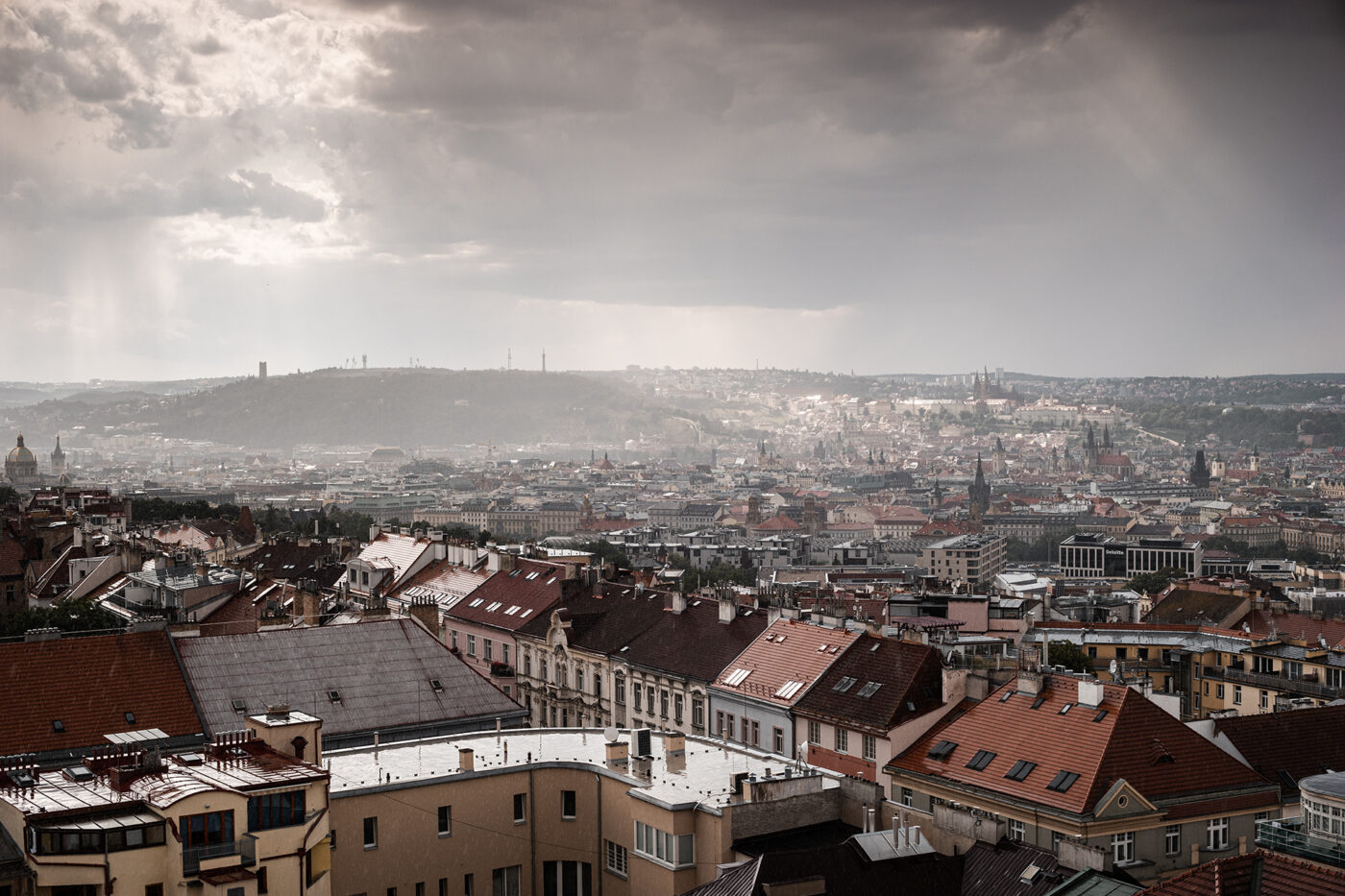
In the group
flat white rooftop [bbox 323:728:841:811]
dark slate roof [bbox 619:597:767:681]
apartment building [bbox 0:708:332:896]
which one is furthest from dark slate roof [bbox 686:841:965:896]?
dark slate roof [bbox 619:597:767:681]

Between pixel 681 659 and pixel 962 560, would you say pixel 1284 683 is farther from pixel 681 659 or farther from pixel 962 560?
pixel 962 560

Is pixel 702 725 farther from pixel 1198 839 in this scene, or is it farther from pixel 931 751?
pixel 1198 839

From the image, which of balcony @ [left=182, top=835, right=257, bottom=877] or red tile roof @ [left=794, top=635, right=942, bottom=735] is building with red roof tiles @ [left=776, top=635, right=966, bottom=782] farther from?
balcony @ [left=182, top=835, right=257, bottom=877]

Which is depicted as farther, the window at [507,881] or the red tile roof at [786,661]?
the red tile roof at [786,661]

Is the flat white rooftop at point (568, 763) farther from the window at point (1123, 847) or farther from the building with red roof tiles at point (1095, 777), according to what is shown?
the window at point (1123, 847)

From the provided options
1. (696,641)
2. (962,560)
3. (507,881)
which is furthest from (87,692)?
(962,560)

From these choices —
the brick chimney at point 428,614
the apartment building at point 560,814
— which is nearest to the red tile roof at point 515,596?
the brick chimney at point 428,614
